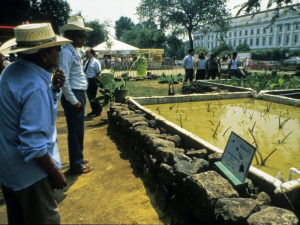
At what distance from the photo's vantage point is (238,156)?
2.21 metres

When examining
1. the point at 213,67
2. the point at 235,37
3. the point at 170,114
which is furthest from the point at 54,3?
the point at 235,37

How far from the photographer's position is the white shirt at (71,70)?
294cm

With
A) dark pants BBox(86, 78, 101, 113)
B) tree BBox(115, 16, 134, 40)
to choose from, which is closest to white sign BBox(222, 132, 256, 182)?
dark pants BBox(86, 78, 101, 113)

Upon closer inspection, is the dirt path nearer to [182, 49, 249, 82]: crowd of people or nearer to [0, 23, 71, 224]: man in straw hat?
[0, 23, 71, 224]: man in straw hat

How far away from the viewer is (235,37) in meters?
85.9

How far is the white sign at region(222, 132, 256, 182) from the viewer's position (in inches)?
80.4

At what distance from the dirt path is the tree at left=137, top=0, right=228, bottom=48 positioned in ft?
95.7

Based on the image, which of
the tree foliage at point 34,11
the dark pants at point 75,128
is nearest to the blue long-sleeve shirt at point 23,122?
the dark pants at point 75,128

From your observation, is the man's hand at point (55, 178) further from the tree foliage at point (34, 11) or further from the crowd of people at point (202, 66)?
the tree foliage at point (34, 11)

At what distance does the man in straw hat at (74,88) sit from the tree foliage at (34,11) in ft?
60.9

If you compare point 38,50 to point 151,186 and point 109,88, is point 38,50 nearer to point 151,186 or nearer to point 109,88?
point 151,186

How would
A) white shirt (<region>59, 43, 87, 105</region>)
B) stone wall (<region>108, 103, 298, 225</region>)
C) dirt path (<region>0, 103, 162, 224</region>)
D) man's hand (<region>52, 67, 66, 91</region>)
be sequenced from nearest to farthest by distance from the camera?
stone wall (<region>108, 103, 298, 225</region>)
man's hand (<region>52, 67, 66, 91</region>)
dirt path (<region>0, 103, 162, 224</region>)
white shirt (<region>59, 43, 87, 105</region>)

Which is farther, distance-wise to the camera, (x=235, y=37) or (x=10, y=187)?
(x=235, y=37)

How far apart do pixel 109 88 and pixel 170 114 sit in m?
2.06
